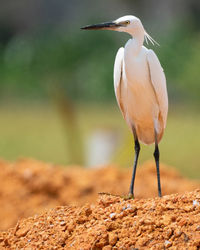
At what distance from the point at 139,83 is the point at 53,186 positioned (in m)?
3.46

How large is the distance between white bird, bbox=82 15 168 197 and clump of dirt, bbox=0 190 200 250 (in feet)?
2.33

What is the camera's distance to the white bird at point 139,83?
15.4ft

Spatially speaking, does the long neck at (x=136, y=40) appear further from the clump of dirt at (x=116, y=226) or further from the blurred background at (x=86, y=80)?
the blurred background at (x=86, y=80)

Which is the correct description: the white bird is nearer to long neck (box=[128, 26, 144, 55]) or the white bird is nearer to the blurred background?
long neck (box=[128, 26, 144, 55])

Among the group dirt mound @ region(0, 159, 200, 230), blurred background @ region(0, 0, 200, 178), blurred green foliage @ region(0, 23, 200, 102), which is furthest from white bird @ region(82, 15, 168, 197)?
blurred green foliage @ region(0, 23, 200, 102)

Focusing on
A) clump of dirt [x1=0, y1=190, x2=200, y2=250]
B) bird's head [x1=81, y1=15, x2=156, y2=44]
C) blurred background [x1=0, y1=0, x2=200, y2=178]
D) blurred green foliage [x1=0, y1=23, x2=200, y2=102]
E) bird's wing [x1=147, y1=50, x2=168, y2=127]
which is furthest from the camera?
blurred green foliage [x1=0, y1=23, x2=200, y2=102]

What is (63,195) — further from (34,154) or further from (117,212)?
(34,154)

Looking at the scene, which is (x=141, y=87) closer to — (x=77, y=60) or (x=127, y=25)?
(x=127, y=25)

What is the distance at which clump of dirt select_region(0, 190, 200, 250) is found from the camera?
12.1ft

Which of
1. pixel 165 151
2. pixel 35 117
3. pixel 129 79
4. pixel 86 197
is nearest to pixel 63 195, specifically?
pixel 86 197

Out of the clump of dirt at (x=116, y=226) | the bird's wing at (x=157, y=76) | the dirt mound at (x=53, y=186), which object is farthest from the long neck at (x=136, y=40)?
the dirt mound at (x=53, y=186)

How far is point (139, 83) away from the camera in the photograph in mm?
4844

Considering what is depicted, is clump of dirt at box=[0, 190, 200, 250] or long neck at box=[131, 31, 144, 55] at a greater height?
long neck at box=[131, 31, 144, 55]

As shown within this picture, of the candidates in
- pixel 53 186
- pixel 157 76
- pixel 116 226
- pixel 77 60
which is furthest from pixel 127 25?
pixel 77 60
